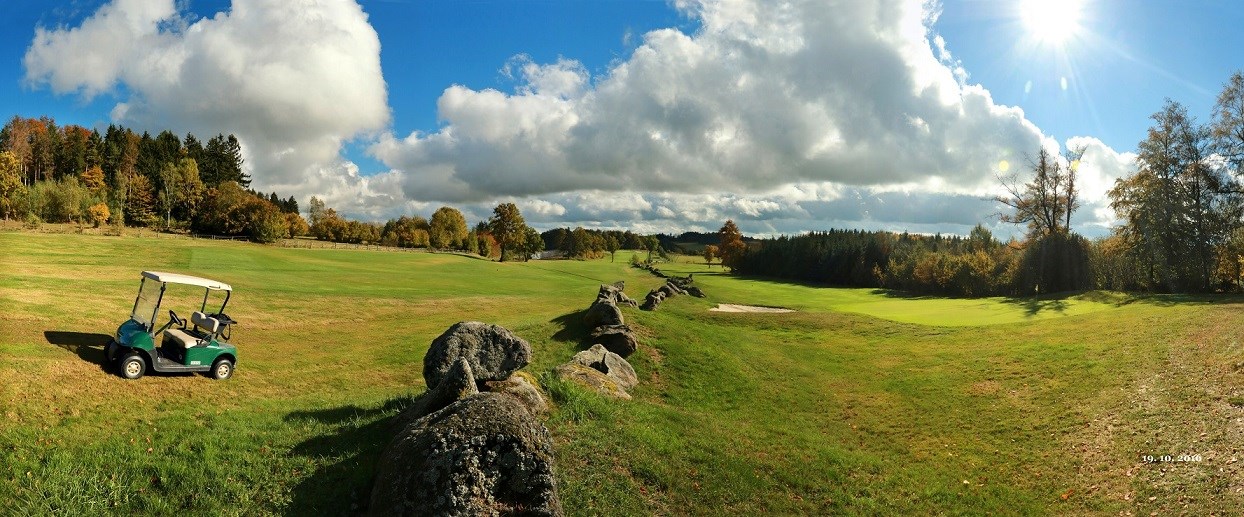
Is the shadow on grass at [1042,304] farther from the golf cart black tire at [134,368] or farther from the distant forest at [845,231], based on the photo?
the golf cart black tire at [134,368]

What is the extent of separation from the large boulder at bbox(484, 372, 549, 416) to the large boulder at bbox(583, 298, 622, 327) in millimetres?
13406

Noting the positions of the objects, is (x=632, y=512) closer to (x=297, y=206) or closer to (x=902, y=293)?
(x=902, y=293)

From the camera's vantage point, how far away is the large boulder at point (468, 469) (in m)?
7.21

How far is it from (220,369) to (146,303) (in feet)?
9.67

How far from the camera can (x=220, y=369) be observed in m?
17.6

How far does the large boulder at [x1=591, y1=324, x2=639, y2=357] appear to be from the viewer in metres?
23.7

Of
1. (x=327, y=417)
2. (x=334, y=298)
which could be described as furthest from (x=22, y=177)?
(x=327, y=417)

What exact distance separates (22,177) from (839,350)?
141 meters

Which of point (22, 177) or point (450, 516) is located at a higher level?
point (22, 177)

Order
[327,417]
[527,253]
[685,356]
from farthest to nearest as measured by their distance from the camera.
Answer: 1. [527,253]
2. [685,356]
3. [327,417]

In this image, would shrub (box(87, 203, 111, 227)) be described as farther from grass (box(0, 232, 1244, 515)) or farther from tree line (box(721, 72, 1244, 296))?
tree line (box(721, 72, 1244, 296))

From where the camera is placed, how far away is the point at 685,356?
2420 centimetres

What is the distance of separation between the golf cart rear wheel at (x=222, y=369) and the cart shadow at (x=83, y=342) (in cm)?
260

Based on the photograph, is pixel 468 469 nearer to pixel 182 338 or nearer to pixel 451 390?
pixel 451 390
